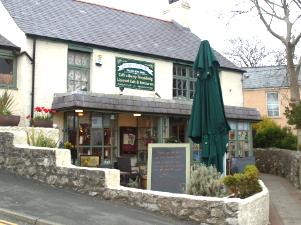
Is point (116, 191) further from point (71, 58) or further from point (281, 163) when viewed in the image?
point (281, 163)

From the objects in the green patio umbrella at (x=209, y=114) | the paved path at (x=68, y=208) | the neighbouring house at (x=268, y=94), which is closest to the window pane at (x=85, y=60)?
the green patio umbrella at (x=209, y=114)

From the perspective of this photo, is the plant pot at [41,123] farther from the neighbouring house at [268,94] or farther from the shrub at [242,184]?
the neighbouring house at [268,94]

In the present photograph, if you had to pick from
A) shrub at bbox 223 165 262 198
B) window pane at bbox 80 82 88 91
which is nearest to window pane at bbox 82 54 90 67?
window pane at bbox 80 82 88 91

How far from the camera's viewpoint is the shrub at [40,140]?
12.2m

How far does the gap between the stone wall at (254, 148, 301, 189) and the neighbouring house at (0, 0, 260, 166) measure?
1.86 metres

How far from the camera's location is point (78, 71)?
17156mm

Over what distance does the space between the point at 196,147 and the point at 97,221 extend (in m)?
10.1

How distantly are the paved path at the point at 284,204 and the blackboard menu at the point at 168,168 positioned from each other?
234 centimetres

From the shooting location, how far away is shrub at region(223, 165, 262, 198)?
368 inches

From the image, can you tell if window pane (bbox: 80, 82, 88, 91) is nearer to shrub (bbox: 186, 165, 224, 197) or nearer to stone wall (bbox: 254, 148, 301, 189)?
stone wall (bbox: 254, 148, 301, 189)

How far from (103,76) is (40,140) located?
589cm

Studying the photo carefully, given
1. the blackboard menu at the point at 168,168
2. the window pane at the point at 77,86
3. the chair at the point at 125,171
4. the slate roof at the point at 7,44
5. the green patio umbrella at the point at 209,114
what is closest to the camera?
the blackboard menu at the point at 168,168

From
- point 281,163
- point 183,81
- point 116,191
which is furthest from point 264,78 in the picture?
point 116,191

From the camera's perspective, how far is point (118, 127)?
17266mm
